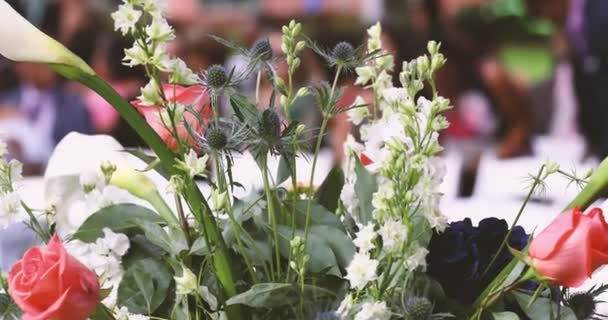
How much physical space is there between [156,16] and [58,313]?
0.42 ft

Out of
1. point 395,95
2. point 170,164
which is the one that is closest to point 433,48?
point 395,95

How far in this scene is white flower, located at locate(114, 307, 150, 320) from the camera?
16.3 inches

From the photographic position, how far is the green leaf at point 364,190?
1.53 feet

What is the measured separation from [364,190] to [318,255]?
52 millimetres

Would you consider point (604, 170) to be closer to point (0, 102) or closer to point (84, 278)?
point (84, 278)

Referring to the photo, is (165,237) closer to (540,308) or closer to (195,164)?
(195,164)

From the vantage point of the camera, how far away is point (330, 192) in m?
0.50

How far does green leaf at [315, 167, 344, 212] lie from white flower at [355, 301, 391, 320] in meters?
0.12

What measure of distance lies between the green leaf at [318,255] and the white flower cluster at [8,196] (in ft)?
0.38

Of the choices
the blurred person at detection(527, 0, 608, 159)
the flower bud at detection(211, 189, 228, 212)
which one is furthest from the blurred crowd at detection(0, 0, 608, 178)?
the flower bud at detection(211, 189, 228, 212)

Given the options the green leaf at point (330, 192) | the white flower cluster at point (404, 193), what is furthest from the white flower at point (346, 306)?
the green leaf at point (330, 192)

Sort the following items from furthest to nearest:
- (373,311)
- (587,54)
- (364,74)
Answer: (587,54)
(364,74)
(373,311)

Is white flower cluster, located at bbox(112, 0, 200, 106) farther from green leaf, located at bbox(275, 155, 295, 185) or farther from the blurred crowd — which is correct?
the blurred crowd

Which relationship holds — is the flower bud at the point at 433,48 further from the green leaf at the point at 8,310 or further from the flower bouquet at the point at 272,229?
the green leaf at the point at 8,310
